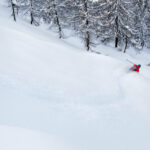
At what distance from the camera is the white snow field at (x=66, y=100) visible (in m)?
4.74

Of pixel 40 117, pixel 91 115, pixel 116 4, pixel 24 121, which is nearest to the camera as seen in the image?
pixel 24 121

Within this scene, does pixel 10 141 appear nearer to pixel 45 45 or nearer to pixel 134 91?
pixel 134 91

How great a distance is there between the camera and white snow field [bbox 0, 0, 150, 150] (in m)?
4.74

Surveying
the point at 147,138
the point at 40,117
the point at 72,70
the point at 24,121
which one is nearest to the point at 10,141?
the point at 24,121

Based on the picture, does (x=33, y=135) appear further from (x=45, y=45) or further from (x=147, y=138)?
(x=45, y=45)

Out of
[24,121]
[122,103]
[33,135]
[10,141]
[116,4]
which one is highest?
[116,4]

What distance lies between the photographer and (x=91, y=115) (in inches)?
254

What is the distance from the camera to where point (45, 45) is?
10.7 m

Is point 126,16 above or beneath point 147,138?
above

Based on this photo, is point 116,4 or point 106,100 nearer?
point 106,100

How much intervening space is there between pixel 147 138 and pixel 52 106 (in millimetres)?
4141

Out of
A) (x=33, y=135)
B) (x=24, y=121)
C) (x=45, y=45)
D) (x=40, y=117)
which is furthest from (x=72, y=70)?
(x=33, y=135)

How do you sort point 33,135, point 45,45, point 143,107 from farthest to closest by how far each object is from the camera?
point 45,45 < point 143,107 < point 33,135

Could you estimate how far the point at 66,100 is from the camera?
23.2 feet
